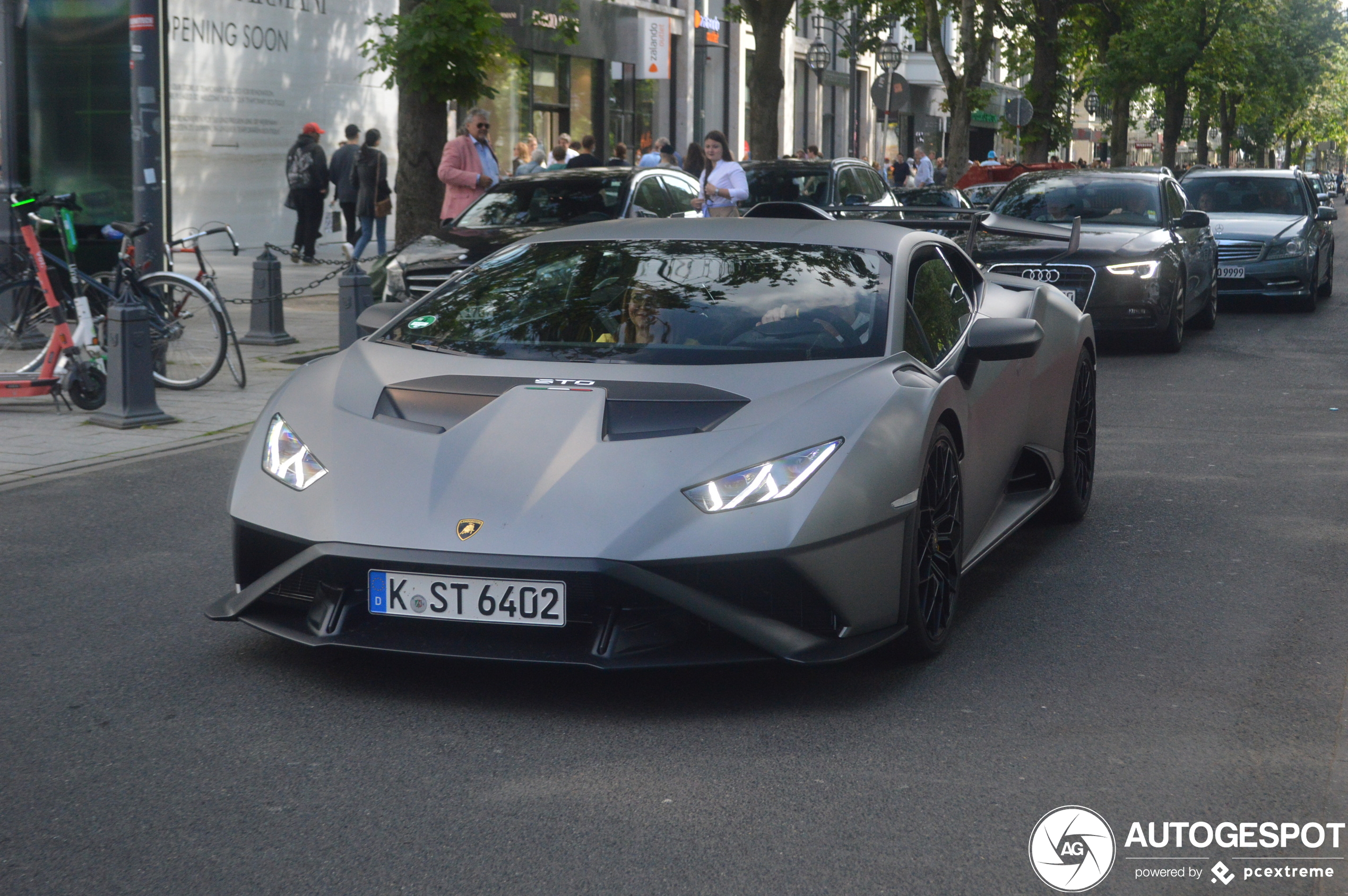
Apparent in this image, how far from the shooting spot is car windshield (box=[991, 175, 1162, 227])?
14.1 m

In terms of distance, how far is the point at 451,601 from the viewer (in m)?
4.10

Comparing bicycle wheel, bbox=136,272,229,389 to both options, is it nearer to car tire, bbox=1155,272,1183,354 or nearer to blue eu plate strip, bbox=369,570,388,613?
blue eu plate strip, bbox=369,570,388,613

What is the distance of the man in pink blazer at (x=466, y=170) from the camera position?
611 inches

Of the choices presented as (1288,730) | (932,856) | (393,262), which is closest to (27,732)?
(932,856)

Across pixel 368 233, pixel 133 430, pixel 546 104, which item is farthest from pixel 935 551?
pixel 546 104

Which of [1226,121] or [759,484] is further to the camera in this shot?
[1226,121]

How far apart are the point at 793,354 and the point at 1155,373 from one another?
26.9 feet

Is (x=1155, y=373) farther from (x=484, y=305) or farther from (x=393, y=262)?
(x=484, y=305)

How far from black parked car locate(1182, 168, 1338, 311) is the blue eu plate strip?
14.7 meters

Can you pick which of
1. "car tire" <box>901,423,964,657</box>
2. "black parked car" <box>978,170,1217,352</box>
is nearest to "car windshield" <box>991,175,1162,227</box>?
"black parked car" <box>978,170,1217,352</box>

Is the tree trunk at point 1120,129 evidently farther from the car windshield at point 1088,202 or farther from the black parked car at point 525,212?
the black parked car at point 525,212

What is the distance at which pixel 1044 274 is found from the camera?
13.1m

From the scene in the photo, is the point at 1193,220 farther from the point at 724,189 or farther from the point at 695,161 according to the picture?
the point at 695,161

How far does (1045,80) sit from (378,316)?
3483 centimetres
